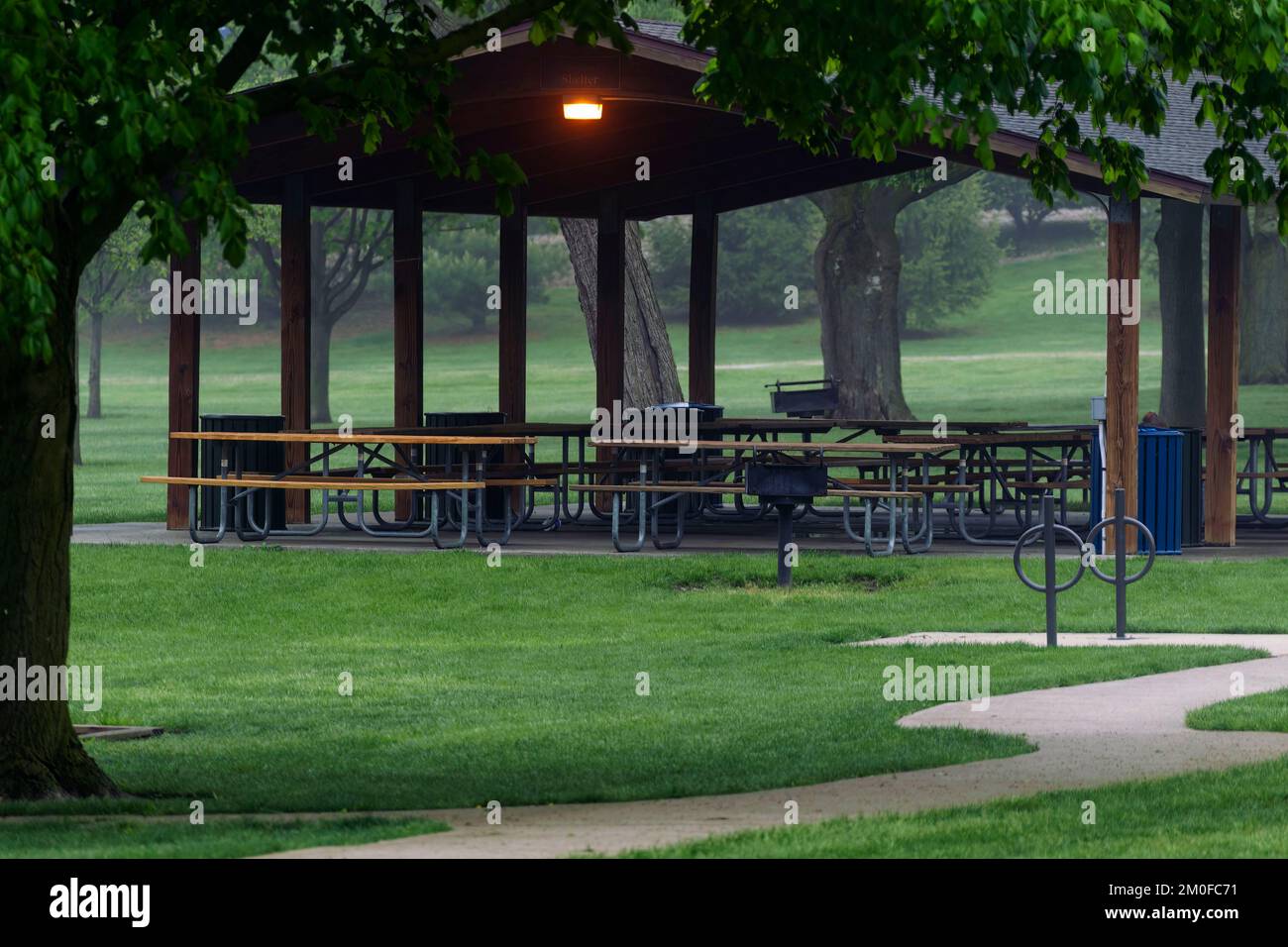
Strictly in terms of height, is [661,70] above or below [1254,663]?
above

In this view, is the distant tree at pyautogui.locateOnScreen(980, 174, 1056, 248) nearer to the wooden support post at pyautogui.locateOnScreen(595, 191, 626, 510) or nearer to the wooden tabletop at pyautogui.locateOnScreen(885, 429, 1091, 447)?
the wooden support post at pyautogui.locateOnScreen(595, 191, 626, 510)

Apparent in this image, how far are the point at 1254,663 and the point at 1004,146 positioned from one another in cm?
583

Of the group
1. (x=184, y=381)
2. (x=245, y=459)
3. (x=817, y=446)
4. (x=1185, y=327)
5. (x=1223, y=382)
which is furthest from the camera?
(x=1185, y=327)

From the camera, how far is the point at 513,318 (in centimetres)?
2244

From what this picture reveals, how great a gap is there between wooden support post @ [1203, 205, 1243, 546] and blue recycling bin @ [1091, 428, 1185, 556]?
1096mm

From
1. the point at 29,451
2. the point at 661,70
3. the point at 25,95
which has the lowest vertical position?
the point at 29,451

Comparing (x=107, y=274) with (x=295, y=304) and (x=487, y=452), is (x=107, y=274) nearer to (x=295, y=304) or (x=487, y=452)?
(x=487, y=452)

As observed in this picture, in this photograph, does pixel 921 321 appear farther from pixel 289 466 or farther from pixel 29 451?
pixel 29 451

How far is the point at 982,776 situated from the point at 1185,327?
1143 inches

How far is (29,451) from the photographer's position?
9555mm

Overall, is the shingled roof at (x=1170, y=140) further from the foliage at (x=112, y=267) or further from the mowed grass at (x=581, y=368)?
the foliage at (x=112, y=267)

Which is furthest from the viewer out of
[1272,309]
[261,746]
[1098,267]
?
[1098,267]

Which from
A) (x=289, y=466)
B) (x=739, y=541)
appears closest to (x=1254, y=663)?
(x=739, y=541)

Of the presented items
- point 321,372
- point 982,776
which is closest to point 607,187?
point 982,776
